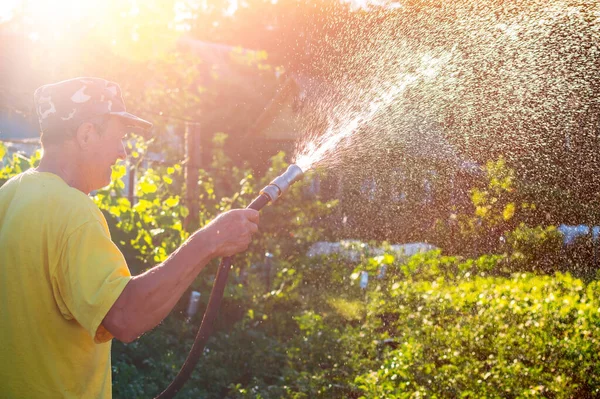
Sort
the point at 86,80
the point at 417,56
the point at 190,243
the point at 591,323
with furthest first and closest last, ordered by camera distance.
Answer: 1. the point at 417,56
2. the point at 591,323
3. the point at 86,80
4. the point at 190,243

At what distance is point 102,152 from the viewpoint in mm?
2268

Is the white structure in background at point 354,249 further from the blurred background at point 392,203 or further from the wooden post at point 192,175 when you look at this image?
the wooden post at point 192,175

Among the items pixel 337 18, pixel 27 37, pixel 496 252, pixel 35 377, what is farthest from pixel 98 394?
pixel 27 37

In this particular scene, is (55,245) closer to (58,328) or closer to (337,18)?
(58,328)

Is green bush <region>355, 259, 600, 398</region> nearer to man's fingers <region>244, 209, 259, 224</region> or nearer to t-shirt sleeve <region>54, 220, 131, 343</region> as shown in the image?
man's fingers <region>244, 209, 259, 224</region>

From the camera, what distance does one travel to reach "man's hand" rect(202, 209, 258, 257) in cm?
215

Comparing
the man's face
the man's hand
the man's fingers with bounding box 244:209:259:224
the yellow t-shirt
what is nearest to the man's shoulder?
the yellow t-shirt

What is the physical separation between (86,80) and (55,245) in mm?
614

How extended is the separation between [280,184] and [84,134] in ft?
2.38

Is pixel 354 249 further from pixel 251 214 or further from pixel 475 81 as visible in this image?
pixel 251 214

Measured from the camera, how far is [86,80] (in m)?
2.28

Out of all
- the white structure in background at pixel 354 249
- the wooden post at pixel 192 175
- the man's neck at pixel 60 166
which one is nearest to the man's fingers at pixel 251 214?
the man's neck at pixel 60 166

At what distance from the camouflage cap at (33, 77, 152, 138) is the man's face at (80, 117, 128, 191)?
0.05m

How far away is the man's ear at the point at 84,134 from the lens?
2.21 m
